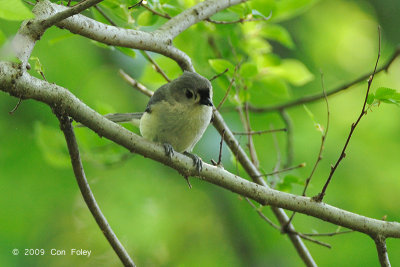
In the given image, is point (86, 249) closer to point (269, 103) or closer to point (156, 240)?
point (156, 240)

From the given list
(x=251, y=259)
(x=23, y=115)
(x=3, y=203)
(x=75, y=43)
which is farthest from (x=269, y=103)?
(x=3, y=203)

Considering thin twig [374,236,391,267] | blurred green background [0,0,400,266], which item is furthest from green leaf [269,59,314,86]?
thin twig [374,236,391,267]

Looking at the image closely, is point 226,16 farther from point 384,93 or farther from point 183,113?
point 384,93

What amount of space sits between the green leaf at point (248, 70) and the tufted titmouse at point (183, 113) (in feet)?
1.15

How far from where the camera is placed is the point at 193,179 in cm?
638

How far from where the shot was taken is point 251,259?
6684 mm

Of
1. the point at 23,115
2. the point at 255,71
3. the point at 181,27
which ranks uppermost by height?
the point at 181,27

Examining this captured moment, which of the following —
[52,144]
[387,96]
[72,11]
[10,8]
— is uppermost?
[10,8]

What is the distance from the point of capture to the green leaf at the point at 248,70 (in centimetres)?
369

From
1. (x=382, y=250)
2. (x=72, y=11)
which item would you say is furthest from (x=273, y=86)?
(x=72, y=11)

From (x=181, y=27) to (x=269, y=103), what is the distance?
2910mm

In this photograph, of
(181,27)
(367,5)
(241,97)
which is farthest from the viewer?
(367,5)

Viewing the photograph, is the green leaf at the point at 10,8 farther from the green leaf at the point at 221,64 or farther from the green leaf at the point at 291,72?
the green leaf at the point at 291,72

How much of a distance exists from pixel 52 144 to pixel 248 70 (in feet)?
5.84
